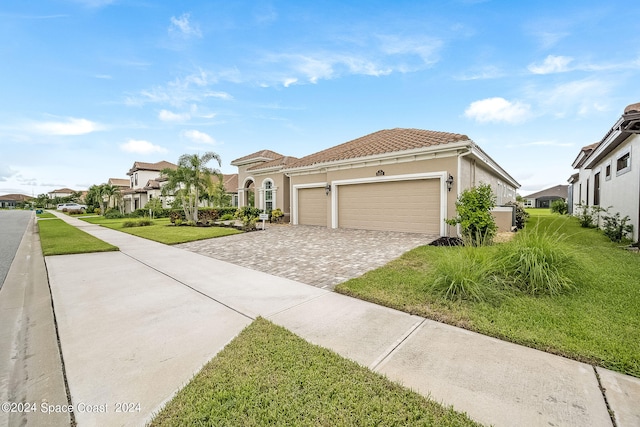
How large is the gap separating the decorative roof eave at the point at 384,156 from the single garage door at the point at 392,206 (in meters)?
1.15

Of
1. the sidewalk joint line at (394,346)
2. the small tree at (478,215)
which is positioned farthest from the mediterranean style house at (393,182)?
the sidewalk joint line at (394,346)

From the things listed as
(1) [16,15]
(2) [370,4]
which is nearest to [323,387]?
(2) [370,4]

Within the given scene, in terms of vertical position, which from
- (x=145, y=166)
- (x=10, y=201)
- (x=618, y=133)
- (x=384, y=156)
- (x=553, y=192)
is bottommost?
(x=10, y=201)

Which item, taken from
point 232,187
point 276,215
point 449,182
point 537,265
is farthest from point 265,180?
point 232,187

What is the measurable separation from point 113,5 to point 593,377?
15.0 meters

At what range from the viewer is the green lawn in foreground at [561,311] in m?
2.73

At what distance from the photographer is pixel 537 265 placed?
14.4 feet

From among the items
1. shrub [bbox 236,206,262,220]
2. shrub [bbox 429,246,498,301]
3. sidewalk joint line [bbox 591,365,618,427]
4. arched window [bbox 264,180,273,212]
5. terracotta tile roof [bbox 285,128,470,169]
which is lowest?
sidewalk joint line [bbox 591,365,618,427]

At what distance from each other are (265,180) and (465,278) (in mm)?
16887

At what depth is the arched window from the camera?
19328 mm

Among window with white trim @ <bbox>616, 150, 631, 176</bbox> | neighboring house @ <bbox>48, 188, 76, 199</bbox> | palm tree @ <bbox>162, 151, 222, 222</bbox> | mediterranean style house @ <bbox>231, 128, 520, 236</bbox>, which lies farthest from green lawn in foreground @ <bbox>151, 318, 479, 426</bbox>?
neighboring house @ <bbox>48, 188, 76, 199</bbox>

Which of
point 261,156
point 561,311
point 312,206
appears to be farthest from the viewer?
point 261,156

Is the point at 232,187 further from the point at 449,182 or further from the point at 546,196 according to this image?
the point at 546,196

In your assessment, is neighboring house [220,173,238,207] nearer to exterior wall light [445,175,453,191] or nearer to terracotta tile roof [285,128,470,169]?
terracotta tile roof [285,128,470,169]
